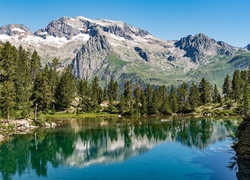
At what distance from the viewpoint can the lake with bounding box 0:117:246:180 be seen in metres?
50.0

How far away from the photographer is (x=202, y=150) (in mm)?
69188

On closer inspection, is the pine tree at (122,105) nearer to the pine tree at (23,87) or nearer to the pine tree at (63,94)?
the pine tree at (63,94)

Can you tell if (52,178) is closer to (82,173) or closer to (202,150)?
(82,173)

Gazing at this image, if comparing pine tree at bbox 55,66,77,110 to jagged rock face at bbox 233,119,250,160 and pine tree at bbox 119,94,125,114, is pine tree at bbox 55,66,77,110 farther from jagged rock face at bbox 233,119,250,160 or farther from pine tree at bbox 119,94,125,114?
jagged rock face at bbox 233,119,250,160

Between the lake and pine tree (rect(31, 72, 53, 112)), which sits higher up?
pine tree (rect(31, 72, 53, 112))

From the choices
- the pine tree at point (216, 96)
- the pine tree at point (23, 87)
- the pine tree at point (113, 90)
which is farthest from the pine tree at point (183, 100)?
the pine tree at point (23, 87)

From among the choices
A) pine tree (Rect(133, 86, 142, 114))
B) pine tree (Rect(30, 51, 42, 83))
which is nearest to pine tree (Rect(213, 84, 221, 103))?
pine tree (Rect(133, 86, 142, 114))

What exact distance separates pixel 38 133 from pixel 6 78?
44177mm

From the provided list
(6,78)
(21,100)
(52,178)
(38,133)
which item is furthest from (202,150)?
(6,78)

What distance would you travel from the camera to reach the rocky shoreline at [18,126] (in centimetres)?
8950

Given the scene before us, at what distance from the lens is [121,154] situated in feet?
228

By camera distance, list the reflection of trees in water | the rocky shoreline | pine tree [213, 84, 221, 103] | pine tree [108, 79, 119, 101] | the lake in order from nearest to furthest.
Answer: the reflection of trees in water → the lake → the rocky shoreline → pine tree [213, 84, 221, 103] → pine tree [108, 79, 119, 101]

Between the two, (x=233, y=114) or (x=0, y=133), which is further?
(x=233, y=114)

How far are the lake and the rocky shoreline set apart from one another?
488 cm
